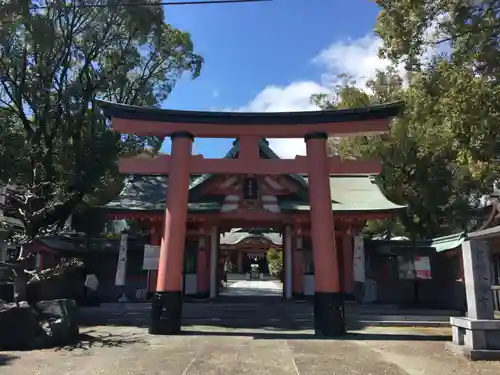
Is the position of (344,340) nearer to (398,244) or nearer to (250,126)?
(250,126)

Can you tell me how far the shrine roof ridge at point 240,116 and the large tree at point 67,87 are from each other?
5545 mm

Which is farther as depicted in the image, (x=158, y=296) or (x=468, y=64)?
(x=158, y=296)

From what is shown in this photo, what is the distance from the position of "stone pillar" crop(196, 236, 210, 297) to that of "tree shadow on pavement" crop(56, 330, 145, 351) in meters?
6.33

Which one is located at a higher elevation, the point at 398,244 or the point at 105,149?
the point at 105,149

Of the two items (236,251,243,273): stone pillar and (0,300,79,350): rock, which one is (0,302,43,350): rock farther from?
(236,251,243,273): stone pillar

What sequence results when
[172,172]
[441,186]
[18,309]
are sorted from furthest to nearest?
[441,186], [172,172], [18,309]

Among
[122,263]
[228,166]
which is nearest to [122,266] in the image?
[122,263]

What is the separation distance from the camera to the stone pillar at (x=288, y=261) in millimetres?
16859

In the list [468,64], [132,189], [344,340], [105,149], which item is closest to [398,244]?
[344,340]

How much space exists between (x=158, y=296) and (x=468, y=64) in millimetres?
9187

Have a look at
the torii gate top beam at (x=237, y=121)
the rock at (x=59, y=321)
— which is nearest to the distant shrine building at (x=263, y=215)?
the torii gate top beam at (x=237, y=121)

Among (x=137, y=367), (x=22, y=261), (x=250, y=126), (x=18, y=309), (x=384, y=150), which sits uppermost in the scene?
(x=384, y=150)

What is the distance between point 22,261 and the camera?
9930 mm

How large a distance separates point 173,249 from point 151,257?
5.08 feet
